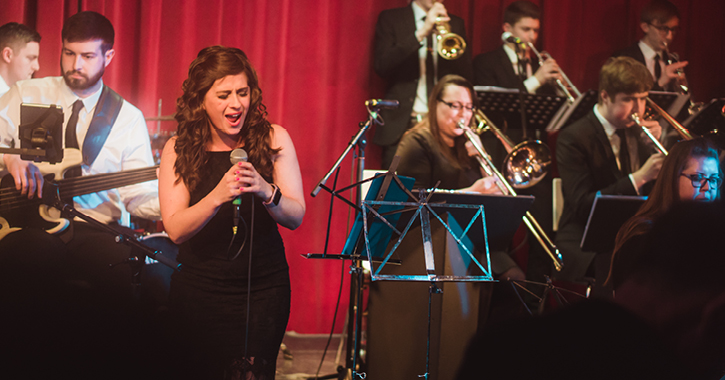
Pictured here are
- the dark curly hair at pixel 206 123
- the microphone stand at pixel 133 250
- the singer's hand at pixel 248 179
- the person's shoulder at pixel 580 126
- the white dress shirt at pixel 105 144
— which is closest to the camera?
the singer's hand at pixel 248 179

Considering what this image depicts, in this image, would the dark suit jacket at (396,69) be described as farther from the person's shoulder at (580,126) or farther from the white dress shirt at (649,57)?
the white dress shirt at (649,57)

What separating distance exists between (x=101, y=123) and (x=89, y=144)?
6.7 inches

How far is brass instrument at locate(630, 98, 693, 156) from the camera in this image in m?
4.51

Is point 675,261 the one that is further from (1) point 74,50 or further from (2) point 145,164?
(1) point 74,50

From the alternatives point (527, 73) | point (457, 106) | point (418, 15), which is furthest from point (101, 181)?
point (527, 73)

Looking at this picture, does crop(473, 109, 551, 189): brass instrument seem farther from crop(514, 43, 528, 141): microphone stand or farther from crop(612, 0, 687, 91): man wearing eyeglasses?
crop(612, 0, 687, 91): man wearing eyeglasses

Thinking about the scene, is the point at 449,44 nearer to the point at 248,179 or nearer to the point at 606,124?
the point at 606,124

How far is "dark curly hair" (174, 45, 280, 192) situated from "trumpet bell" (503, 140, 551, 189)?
102 inches

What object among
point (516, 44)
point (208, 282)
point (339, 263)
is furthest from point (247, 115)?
point (516, 44)

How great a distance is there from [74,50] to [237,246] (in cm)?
249

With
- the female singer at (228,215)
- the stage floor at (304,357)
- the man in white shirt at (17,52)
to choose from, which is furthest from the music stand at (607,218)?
the man in white shirt at (17,52)

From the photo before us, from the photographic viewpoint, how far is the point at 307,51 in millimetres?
4480

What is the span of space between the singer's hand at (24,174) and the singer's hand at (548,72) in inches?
155

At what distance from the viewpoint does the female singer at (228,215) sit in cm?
200
